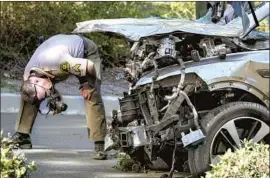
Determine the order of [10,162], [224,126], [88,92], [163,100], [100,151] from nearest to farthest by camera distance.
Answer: [10,162] → [224,126] → [163,100] → [88,92] → [100,151]

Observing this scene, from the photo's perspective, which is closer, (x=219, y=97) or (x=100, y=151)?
(x=219, y=97)

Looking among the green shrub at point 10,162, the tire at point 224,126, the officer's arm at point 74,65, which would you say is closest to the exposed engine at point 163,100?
the tire at point 224,126

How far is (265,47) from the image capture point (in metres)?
6.50

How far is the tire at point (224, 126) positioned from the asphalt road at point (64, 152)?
70 centimetres

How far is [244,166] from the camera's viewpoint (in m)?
4.58

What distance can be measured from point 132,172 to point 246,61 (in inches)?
67.8

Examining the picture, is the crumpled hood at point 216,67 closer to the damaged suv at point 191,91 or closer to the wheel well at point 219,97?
the damaged suv at point 191,91

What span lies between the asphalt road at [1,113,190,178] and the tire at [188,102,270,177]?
0.70 m

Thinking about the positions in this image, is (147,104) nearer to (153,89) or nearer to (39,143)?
(153,89)

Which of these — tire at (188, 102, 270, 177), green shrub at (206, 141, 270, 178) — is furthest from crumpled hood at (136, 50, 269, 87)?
green shrub at (206, 141, 270, 178)

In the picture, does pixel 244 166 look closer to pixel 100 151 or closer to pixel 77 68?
pixel 77 68

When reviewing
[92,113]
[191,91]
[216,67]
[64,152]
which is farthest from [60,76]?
[64,152]

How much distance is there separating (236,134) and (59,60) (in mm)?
1684

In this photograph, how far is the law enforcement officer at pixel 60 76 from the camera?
5.82 m
